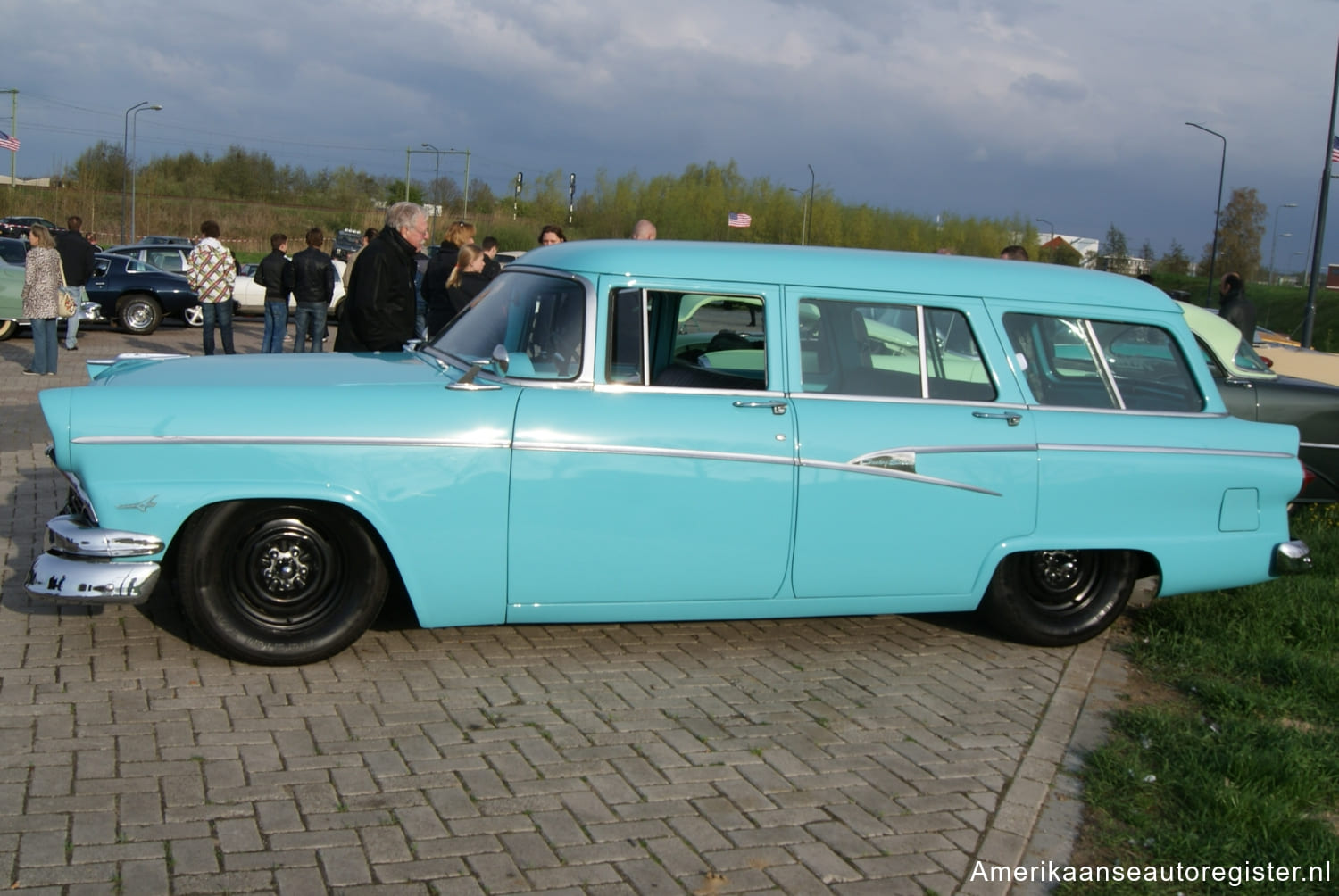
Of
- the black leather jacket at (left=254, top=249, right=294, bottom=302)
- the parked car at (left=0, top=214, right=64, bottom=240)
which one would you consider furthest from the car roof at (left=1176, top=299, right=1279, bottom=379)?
the parked car at (left=0, top=214, right=64, bottom=240)

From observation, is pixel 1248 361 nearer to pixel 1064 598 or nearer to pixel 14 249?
pixel 1064 598

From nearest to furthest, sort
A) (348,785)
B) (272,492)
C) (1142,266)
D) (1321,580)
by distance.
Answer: (348,785) < (272,492) < (1321,580) < (1142,266)

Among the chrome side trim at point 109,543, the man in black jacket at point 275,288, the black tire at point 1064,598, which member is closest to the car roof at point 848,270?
the black tire at point 1064,598

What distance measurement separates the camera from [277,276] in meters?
15.2

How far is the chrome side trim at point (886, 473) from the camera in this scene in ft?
17.0

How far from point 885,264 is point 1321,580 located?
3.80 meters

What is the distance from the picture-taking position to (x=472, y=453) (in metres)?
4.82

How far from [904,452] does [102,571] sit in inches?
129

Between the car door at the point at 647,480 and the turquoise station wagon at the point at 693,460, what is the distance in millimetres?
12

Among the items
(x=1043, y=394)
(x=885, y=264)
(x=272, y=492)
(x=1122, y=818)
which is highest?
(x=885, y=264)

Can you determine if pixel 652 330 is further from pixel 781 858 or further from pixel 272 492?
pixel 781 858

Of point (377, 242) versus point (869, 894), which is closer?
point (869, 894)

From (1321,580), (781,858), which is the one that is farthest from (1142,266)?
(781,858)

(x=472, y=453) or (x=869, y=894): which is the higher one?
(x=472, y=453)
